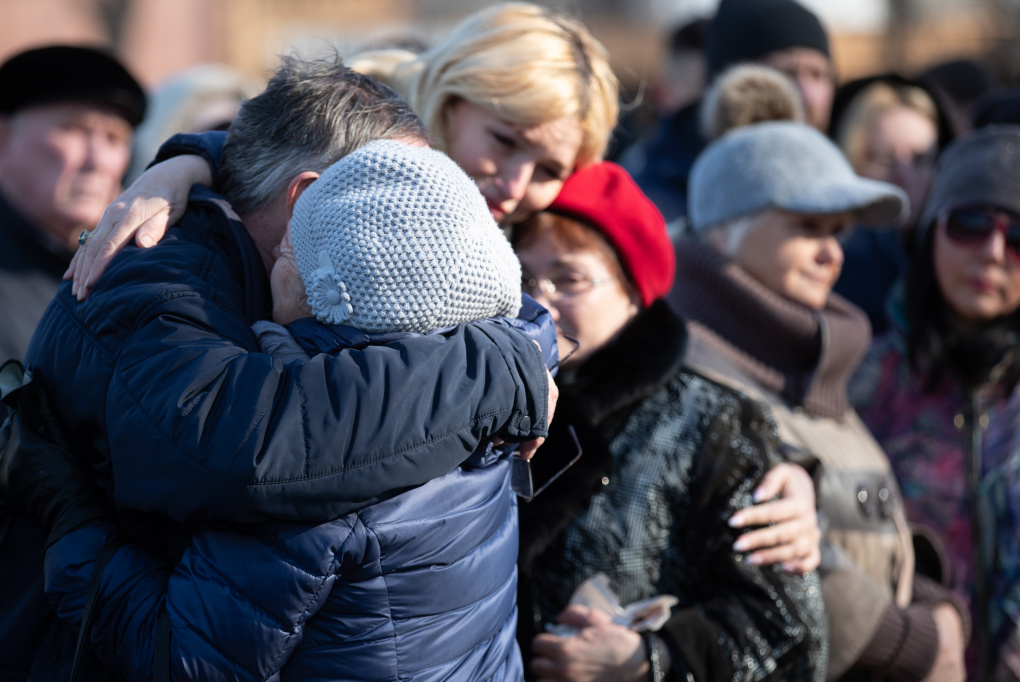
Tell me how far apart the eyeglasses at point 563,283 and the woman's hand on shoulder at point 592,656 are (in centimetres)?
77

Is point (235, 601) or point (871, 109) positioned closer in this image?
point (235, 601)

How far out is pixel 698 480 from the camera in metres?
2.16

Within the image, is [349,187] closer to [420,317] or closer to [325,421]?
[420,317]

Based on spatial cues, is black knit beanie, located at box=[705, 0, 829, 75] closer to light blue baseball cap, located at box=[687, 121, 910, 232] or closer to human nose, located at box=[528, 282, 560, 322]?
light blue baseball cap, located at box=[687, 121, 910, 232]

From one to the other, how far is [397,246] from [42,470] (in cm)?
68

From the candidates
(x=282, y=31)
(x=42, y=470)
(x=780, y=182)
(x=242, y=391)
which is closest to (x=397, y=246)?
(x=242, y=391)

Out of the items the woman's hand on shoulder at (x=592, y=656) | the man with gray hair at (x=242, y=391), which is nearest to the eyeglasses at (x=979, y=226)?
Result: the woman's hand on shoulder at (x=592, y=656)

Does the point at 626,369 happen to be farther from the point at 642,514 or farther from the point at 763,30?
the point at 763,30

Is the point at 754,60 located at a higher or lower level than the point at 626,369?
lower

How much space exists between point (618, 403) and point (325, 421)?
1.04m

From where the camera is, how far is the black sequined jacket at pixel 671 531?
2113mm

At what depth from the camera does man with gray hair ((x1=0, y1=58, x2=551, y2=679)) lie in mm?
1287

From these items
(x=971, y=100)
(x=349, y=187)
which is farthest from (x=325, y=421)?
(x=971, y=100)

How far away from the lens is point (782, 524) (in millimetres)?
2188
